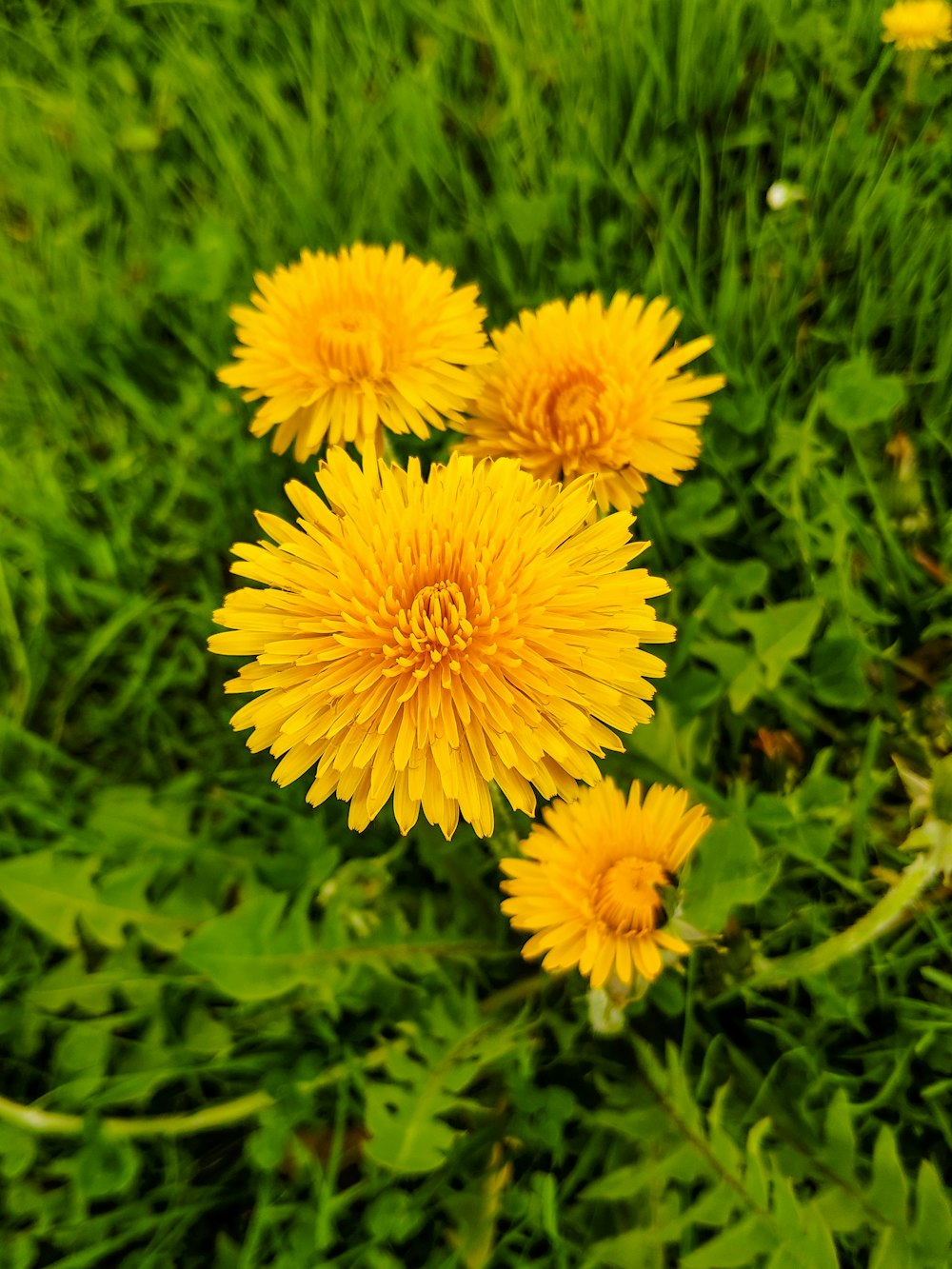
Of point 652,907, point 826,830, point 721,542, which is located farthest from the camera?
point 721,542

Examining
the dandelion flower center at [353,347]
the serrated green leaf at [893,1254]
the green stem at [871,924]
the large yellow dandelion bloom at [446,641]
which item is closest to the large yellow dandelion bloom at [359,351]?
the dandelion flower center at [353,347]

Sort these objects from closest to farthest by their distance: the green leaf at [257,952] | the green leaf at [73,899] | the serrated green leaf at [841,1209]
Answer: the serrated green leaf at [841,1209], the green leaf at [257,952], the green leaf at [73,899]

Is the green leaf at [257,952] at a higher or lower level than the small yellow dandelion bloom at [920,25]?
lower

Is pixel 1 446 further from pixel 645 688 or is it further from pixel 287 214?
pixel 645 688

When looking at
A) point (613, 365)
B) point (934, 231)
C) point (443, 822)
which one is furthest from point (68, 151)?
point (443, 822)

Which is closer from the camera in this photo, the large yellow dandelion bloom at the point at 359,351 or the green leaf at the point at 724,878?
the green leaf at the point at 724,878

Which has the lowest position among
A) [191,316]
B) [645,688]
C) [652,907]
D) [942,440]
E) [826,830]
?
[652,907]

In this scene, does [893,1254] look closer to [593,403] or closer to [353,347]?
[593,403]

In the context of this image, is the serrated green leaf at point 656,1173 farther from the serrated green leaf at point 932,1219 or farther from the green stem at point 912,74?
the green stem at point 912,74
